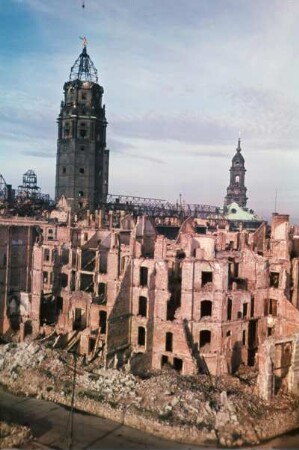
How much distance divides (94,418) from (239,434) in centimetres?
904

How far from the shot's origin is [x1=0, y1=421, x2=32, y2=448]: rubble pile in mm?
26023

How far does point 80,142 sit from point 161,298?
4976 centimetres

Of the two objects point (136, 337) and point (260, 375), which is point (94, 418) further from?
point (260, 375)

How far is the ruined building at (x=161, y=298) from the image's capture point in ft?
115

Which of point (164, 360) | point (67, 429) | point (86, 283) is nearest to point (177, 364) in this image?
point (164, 360)

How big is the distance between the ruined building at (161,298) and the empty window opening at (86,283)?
0.09m

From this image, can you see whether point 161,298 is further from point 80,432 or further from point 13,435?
point 13,435

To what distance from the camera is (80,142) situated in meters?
80.6

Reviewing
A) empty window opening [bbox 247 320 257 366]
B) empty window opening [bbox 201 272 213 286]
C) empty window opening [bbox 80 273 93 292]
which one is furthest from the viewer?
empty window opening [bbox 80 273 93 292]

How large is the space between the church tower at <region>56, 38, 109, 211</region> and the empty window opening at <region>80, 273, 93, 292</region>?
35.2m

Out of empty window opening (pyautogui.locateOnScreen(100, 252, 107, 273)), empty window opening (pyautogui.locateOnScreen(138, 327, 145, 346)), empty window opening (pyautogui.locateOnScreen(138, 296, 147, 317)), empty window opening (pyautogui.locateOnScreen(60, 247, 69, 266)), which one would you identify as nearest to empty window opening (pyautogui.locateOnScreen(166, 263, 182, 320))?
empty window opening (pyautogui.locateOnScreen(138, 296, 147, 317))

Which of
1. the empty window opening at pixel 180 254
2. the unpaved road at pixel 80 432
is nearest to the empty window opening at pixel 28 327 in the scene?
the unpaved road at pixel 80 432

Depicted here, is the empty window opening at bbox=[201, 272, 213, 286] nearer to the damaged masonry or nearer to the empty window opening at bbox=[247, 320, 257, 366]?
the damaged masonry

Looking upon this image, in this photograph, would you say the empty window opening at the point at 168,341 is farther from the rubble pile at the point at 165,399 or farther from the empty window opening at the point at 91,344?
the empty window opening at the point at 91,344
